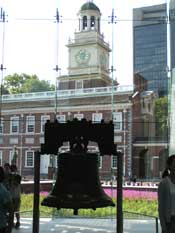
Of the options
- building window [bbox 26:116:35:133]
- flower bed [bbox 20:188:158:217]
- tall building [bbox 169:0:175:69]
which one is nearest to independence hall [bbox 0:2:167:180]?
building window [bbox 26:116:35:133]

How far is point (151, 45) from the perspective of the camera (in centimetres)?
1530

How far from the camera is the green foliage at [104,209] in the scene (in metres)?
11.0

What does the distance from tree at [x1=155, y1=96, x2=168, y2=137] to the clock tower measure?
6.47ft

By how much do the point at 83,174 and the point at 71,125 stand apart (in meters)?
0.45

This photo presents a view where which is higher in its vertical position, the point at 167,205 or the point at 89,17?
the point at 89,17

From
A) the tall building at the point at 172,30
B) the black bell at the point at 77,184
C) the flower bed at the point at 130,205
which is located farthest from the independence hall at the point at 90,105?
the black bell at the point at 77,184

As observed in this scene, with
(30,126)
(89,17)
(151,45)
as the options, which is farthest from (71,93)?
(30,126)

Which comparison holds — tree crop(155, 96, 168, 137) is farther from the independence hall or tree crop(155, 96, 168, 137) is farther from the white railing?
the white railing

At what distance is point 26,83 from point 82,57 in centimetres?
252

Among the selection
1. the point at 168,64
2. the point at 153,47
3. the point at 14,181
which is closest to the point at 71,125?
the point at 14,181

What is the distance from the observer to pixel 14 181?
7.91 m

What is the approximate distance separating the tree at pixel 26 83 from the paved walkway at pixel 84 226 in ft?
22.7

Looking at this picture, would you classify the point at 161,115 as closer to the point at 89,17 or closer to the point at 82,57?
the point at 89,17

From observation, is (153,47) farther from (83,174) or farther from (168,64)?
(83,174)
